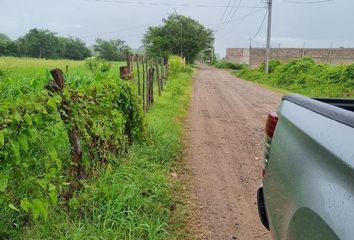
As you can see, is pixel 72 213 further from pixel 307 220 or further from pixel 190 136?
pixel 190 136

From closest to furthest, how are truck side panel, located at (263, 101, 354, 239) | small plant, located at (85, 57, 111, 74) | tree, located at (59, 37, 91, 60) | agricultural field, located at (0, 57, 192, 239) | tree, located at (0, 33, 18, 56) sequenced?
truck side panel, located at (263, 101, 354, 239)
agricultural field, located at (0, 57, 192, 239)
small plant, located at (85, 57, 111, 74)
tree, located at (0, 33, 18, 56)
tree, located at (59, 37, 91, 60)

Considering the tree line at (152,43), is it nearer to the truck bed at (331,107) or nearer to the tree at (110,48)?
the tree at (110,48)

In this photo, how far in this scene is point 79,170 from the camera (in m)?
4.02

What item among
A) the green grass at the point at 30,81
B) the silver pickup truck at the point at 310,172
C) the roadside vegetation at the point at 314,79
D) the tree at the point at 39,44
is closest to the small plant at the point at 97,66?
the green grass at the point at 30,81

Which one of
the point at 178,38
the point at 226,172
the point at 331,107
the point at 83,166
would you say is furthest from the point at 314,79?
the point at 178,38

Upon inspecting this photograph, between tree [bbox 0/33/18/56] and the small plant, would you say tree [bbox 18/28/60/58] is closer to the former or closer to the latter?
tree [bbox 0/33/18/56]

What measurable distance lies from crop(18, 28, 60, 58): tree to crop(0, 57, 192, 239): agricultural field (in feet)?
221

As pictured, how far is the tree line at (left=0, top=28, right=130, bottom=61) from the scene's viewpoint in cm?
6650

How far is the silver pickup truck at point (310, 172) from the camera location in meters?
1.34

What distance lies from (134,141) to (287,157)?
418cm

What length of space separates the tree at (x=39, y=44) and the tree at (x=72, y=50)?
160 centimetres

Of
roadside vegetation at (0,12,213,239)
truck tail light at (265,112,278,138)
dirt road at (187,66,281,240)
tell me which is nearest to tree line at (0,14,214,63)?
dirt road at (187,66,281,240)

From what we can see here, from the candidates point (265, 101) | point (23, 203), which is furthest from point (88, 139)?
point (265, 101)

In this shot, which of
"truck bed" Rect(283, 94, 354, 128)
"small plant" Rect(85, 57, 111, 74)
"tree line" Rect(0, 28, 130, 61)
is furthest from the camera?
"tree line" Rect(0, 28, 130, 61)
